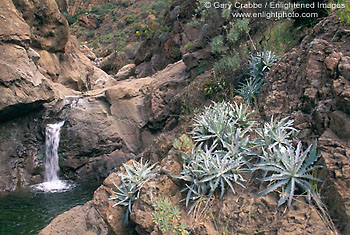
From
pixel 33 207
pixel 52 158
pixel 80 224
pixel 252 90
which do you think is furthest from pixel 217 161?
pixel 52 158

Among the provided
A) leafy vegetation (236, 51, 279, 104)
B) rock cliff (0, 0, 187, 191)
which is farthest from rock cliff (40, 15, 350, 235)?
rock cliff (0, 0, 187, 191)

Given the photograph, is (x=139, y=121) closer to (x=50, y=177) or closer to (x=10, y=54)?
(x=50, y=177)

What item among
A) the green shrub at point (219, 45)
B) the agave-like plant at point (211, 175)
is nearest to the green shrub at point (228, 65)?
the green shrub at point (219, 45)

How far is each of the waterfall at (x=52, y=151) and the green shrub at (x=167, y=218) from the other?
25.0ft

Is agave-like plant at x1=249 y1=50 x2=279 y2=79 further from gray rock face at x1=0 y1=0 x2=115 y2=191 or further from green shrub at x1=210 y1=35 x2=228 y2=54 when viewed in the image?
gray rock face at x1=0 y1=0 x2=115 y2=191

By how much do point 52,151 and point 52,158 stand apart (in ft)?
0.85

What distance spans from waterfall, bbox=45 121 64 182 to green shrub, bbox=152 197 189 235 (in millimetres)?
7627

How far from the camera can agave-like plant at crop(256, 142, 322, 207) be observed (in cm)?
279

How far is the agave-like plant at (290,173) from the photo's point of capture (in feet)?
9.16

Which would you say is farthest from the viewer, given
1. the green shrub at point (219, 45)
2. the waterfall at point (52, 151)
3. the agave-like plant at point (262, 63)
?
the waterfall at point (52, 151)

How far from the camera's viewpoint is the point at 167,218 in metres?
3.15

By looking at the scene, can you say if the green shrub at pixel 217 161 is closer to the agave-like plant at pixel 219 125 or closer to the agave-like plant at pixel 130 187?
the agave-like plant at pixel 219 125

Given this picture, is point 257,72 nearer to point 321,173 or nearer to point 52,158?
point 321,173

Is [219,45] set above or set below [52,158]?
above
